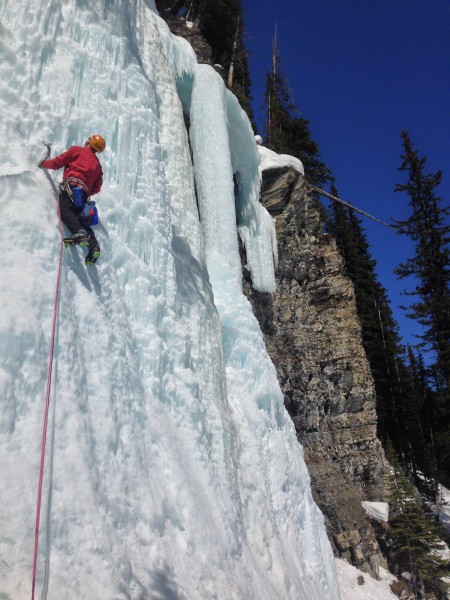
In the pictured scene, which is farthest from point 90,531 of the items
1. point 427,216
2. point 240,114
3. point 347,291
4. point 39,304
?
point 427,216

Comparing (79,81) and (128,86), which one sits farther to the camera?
(128,86)

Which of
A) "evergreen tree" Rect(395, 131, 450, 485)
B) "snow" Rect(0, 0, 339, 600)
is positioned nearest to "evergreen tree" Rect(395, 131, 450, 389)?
"evergreen tree" Rect(395, 131, 450, 485)

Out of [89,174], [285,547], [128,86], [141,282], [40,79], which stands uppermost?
[128,86]

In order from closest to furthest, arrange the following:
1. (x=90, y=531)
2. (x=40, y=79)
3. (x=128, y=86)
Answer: (x=90, y=531)
(x=40, y=79)
(x=128, y=86)

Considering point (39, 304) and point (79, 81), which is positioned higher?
point (79, 81)

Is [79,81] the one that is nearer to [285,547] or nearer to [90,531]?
[90,531]

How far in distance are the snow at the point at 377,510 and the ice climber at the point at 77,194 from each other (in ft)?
41.8

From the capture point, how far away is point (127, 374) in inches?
157

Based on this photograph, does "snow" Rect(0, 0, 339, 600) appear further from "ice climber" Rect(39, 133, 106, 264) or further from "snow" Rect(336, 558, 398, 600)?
"snow" Rect(336, 558, 398, 600)

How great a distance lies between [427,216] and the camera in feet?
55.6

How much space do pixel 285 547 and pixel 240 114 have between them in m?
9.36

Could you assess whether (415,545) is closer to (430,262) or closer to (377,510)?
(377,510)

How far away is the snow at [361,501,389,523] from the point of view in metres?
12.9

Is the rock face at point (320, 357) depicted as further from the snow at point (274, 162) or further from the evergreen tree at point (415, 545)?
the evergreen tree at point (415, 545)
